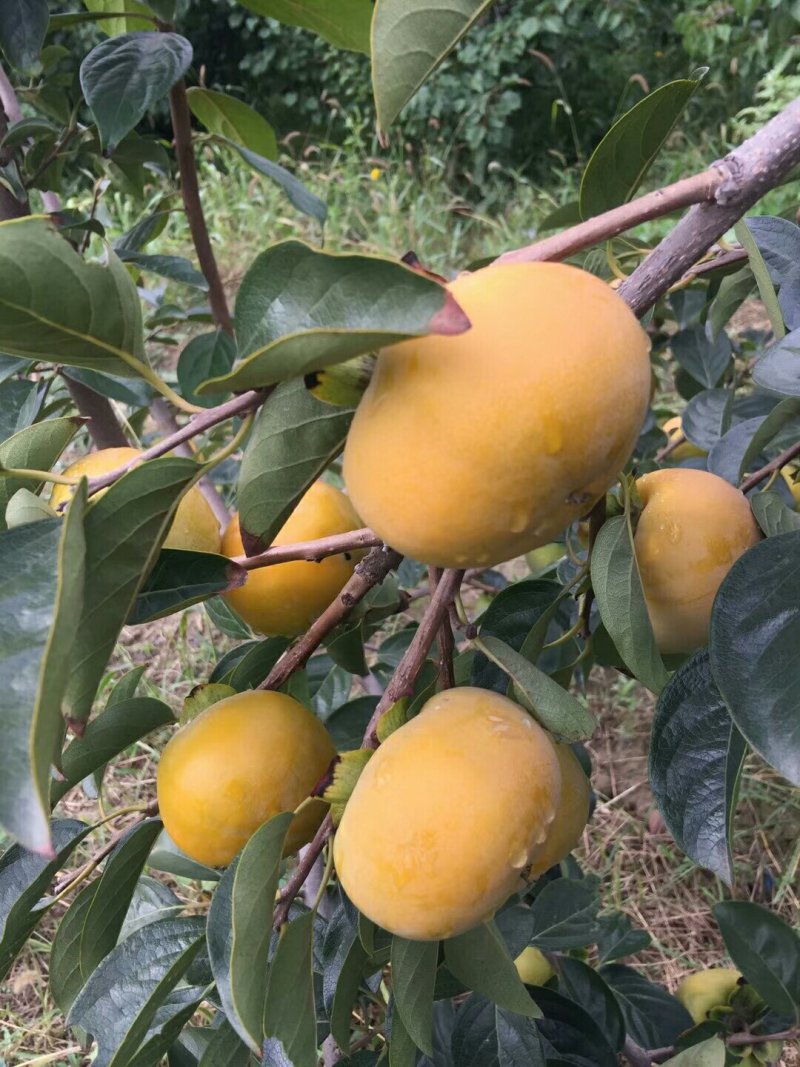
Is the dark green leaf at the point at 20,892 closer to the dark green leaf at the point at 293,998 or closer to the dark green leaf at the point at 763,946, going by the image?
the dark green leaf at the point at 293,998

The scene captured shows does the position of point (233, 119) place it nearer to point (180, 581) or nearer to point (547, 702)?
point (180, 581)

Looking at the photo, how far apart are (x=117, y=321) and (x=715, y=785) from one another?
1.62 feet

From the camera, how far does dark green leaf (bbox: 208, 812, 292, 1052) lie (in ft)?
1.60

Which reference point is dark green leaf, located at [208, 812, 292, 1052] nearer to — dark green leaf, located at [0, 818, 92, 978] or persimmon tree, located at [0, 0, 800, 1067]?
persimmon tree, located at [0, 0, 800, 1067]

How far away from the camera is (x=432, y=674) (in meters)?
0.84

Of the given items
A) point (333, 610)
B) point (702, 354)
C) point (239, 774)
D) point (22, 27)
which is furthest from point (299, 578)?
point (702, 354)

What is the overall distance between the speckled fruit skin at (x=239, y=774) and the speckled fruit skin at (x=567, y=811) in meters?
0.17

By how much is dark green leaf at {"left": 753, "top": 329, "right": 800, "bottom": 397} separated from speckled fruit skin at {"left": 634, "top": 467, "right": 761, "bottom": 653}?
0.35 ft

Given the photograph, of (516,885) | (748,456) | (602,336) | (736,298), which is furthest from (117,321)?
(736,298)

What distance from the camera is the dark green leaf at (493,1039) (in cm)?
79

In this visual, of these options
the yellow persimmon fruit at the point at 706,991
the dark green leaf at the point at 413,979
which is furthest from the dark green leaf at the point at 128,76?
the yellow persimmon fruit at the point at 706,991

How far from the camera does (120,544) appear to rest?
0.45 m

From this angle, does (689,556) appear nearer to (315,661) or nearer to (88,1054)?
(315,661)

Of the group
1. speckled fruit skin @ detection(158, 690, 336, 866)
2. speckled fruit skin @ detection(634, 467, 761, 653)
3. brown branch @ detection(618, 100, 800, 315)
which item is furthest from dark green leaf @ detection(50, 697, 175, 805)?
brown branch @ detection(618, 100, 800, 315)
